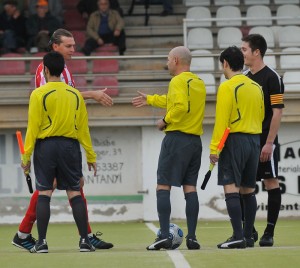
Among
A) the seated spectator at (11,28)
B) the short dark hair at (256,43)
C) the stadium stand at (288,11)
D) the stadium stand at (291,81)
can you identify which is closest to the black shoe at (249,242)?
the short dark hair at (256,43)

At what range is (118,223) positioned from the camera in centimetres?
1961

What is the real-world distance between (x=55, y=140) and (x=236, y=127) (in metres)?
1.73

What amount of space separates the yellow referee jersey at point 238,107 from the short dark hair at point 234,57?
98mm

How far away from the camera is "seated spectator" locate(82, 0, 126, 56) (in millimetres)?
22375

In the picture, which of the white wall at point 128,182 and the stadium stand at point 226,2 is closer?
the white wall at point 128,182

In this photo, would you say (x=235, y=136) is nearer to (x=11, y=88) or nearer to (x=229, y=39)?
(x=11, y=88)

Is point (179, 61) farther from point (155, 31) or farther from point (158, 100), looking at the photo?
point (155, 31)

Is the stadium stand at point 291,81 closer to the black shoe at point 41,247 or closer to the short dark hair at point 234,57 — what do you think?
the short dark hair at point 234,57

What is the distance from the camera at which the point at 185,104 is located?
11.5 metres

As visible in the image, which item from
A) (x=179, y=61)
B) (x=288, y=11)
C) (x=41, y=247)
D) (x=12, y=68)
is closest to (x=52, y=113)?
(x=41, y=247)

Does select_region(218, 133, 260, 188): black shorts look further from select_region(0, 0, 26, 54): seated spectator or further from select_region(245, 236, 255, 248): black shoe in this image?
select_region(0, 0, 26, 54): seated spectator

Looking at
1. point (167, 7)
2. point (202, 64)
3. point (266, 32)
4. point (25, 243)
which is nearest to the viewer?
point (25, 243)

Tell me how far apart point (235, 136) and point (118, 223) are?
8208 millimetres

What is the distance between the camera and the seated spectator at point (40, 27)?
22203 millimetres
